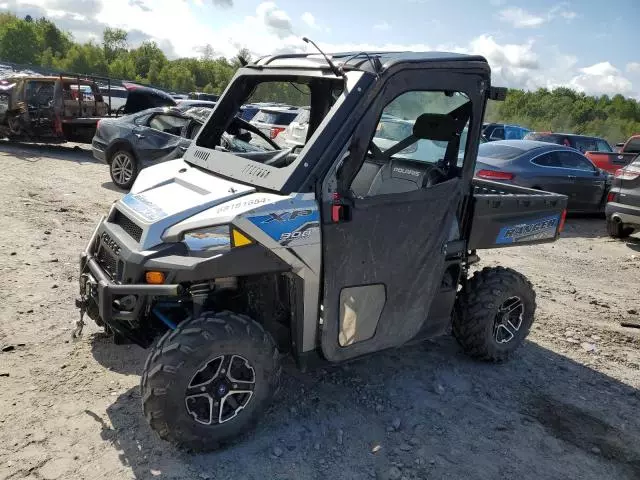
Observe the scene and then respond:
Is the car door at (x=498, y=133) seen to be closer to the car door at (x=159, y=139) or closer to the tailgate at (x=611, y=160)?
the tailgate at (x=611, y=160)

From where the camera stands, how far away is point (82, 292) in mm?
3471

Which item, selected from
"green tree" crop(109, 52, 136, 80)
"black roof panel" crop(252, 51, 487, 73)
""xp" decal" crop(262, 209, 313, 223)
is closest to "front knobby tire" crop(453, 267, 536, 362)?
"black roof panel" crop(252, 51, 487, 73)

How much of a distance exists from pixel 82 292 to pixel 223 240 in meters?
1.09

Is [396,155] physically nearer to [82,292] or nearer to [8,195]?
[82,292]

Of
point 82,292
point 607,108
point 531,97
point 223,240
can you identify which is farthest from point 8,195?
point 607,108

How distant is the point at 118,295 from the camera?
302 centimetres

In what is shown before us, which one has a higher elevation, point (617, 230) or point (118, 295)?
point (118, 295)

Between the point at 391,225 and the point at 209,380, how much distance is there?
54.4 inches

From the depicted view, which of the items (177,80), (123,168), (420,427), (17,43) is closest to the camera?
(420,427)

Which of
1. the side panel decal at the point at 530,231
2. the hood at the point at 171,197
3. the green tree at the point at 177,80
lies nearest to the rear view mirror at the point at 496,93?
the side panel decal at the point at 530,231

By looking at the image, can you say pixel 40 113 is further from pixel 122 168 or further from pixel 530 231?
pixel 530 231

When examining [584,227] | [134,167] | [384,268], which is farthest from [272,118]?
[384,268]

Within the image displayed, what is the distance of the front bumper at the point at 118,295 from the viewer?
2896 mm

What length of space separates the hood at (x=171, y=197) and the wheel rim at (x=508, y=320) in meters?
2.39
